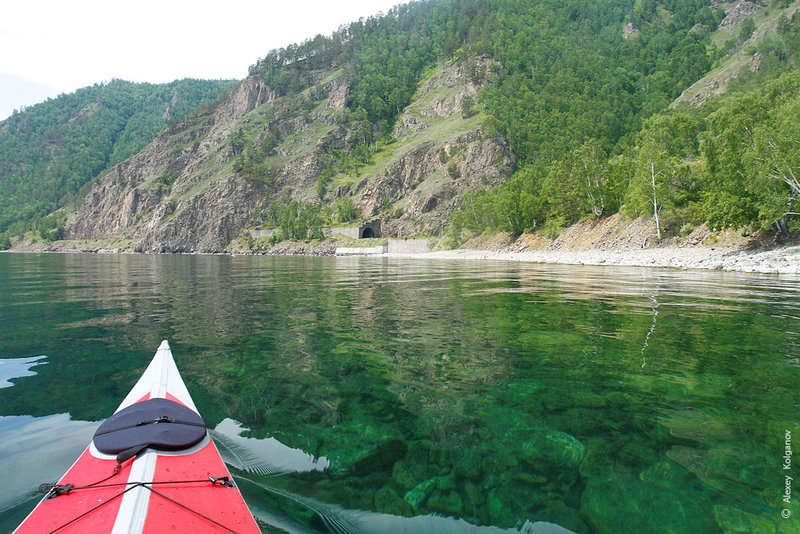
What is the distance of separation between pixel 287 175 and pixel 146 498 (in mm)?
182332

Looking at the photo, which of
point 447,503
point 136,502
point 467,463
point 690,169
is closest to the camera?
point 136,502

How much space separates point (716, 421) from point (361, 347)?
6.60 m

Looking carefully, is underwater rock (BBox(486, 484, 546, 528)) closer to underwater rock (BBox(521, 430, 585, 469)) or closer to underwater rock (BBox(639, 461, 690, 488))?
underwater rock (BBox(521, 430, 585, 469))

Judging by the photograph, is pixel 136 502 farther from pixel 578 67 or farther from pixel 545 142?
pixel 578 67

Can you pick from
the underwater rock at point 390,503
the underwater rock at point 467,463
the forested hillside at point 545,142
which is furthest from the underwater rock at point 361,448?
the forested hillside at point 545,142

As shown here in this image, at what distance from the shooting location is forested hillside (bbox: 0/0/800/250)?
3903 cm

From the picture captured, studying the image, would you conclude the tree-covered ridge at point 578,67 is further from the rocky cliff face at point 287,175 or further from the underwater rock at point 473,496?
the underwater rock at point 473,496

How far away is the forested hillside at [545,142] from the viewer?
128 ft

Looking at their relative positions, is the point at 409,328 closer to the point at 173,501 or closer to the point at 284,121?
the point at 173,501

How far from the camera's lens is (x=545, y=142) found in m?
116

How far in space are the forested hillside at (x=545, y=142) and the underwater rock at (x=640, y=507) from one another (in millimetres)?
34036

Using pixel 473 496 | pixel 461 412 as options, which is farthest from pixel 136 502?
pixel 461 412

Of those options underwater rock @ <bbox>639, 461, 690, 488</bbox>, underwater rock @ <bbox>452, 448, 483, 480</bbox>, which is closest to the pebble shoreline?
underwater rock @ <bbox>639, 461, 690, 488</bbox>

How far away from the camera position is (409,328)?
11398mm
